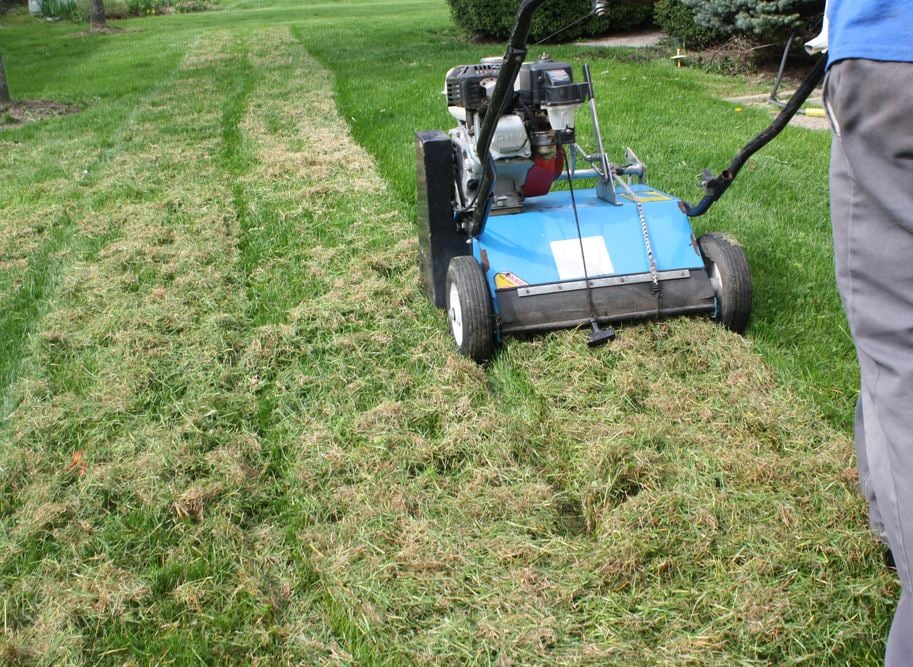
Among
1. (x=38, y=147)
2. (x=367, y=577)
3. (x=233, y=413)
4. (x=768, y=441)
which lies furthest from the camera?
(x=38, y=147)

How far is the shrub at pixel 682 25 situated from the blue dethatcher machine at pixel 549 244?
889cm

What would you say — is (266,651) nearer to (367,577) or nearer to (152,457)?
(367,577)

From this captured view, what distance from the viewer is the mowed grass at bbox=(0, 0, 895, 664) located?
215 cm

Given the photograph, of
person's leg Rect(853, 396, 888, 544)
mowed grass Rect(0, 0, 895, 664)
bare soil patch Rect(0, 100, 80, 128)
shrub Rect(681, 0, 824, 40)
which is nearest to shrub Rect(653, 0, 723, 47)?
shrub Rect(681, 0, 824, 40)

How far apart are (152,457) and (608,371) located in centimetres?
169

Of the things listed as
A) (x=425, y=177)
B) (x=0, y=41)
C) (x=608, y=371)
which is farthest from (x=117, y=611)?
(x=0, y=41)

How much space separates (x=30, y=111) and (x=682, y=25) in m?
8.91

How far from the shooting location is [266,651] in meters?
2.13

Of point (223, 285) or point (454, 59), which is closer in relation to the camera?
point (223, 285)

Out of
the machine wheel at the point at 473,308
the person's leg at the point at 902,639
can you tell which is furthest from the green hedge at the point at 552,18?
the person's leg at the point at 902,639

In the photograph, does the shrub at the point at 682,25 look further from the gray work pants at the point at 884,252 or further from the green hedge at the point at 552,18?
the gray work pants at the point at 884,252

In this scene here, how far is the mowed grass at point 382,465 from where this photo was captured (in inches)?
84.5

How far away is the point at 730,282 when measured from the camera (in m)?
3.40

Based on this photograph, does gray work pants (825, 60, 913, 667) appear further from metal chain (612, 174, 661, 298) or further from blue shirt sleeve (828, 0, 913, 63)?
metal chain (612, 174, 661, 298)
